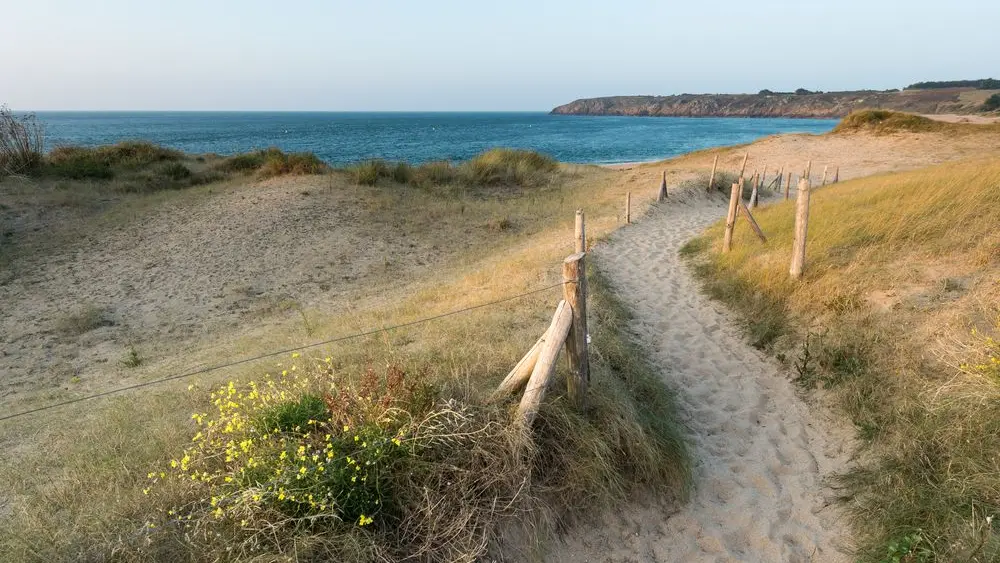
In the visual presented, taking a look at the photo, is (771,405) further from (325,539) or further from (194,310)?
(194,310)

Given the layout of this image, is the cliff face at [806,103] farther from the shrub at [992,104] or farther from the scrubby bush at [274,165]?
the scrubby bush at [274,165]

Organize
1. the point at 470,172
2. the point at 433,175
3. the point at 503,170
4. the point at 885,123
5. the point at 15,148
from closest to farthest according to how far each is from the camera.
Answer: the point at 15,148 → the point at 433,175 → the point at 470,172 → the point at 503,170 → the point at 885,123

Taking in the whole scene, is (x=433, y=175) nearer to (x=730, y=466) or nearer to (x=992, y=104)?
(x=730, y=466)

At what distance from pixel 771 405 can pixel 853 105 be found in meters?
152

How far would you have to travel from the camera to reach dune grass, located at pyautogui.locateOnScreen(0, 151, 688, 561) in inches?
115

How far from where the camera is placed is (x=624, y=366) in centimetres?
530

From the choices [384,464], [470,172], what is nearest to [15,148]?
[470,172]

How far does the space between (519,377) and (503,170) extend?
18.8 meters

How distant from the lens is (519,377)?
398 cm

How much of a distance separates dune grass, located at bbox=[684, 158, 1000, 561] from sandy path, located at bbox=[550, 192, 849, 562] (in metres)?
0.26

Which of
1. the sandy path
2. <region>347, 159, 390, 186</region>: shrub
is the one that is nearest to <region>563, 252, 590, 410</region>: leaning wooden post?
the sandy path

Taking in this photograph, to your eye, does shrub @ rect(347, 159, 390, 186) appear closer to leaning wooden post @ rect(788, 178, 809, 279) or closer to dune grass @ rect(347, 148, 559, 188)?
dune grass @ rect(347, 148, 559, 188)

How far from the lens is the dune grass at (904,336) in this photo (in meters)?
3.28

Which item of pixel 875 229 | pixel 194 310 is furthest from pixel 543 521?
pixel 194 310
